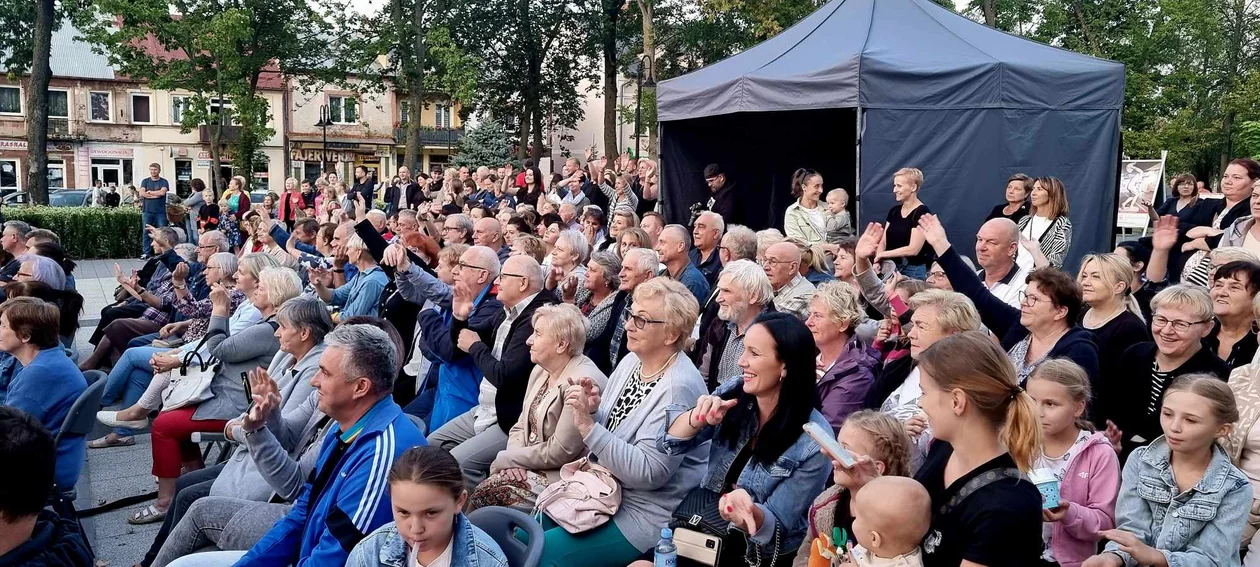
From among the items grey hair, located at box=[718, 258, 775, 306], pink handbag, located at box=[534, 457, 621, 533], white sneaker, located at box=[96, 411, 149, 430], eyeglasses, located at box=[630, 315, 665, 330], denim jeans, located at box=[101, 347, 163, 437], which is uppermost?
grey hair, located at box=[718, 258, 775, 306]

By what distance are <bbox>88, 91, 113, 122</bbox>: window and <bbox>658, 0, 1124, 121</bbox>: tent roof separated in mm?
42778

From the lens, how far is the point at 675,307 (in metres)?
3.82

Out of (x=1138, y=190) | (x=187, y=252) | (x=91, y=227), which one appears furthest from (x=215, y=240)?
(x=1138, y=190)

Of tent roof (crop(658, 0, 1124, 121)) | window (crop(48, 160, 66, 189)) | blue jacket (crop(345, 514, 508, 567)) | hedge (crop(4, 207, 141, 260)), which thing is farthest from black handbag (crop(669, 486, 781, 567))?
window (crop(48, 160, 66, 189))

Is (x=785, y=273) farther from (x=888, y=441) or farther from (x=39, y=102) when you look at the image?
(x=39, y=102)

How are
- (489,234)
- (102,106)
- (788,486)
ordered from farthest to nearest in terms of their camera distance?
(102,106) < (489,234) < (788,486)

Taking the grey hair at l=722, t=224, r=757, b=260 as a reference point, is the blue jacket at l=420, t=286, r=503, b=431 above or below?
below

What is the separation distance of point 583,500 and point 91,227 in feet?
58.9

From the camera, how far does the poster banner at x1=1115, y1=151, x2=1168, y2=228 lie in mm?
13938

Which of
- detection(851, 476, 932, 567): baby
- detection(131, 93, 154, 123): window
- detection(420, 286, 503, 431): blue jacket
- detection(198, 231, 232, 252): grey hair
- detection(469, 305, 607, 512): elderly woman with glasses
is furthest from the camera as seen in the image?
detection(131, 93, 154, 123): window

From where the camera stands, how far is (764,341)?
10.7 feet

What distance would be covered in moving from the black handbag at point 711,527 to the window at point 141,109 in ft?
159

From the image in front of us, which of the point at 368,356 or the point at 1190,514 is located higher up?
the point at 368,356

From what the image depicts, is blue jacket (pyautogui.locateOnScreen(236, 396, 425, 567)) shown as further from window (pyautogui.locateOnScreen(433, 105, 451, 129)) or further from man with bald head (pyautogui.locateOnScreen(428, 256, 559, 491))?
window (pyautogui.locateOnScreen(433, 105, 451, 129))
